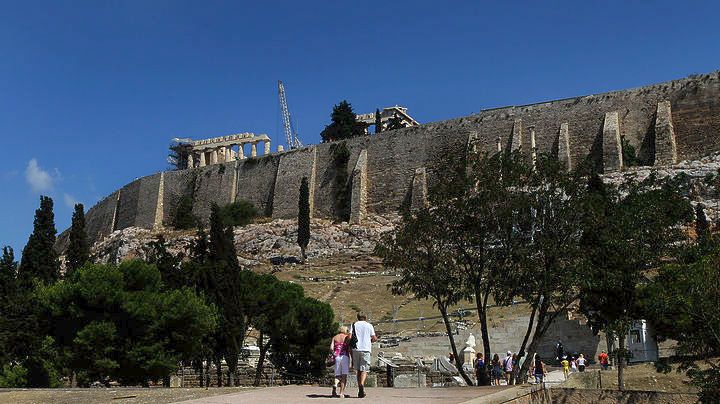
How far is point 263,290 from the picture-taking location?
23.0 metres

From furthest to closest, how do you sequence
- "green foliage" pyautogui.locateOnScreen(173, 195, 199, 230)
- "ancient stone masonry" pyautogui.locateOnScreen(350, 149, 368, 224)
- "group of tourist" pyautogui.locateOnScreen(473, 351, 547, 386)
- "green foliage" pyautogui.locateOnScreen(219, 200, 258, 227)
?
1. "green foliage" pyautogui.locateOnScreen(173, 195, 199, 230)
2. "green foliage" pyautogui.locateOnScreen(219, 200, 258, 227)
3. "ancient stone masonry" pyautogui.locateOnScreen(350, 149, 368, 224)
4. "group of tourist" pyautogui.locateOnScreen(473, 351, 547, 386)

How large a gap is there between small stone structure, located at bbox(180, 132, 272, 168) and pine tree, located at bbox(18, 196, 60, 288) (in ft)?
134

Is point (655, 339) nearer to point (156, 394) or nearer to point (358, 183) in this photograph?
point (156, 394)

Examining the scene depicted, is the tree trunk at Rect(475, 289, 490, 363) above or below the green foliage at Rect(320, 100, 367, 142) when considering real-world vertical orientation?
below

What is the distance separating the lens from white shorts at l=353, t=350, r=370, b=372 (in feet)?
30.7

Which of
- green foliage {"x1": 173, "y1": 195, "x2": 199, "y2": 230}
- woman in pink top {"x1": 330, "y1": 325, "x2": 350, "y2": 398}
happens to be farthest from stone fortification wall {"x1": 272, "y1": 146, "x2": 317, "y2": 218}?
woman in pink top {"x1": 330, "y1": 325, "x2": 350, "y2": 398}

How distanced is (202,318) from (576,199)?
37.3 ft

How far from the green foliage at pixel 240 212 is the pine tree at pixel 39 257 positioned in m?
23.3

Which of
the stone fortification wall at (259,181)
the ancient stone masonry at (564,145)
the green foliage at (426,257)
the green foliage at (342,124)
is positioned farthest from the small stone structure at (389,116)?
→ the green foliage at (426,257)

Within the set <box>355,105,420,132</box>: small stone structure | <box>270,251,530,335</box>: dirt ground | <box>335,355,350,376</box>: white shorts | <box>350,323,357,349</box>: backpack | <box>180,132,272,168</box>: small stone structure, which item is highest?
<box>355,105,420,132</box>: small stone structure

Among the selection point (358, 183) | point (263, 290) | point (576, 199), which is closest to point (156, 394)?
point (576, 199)

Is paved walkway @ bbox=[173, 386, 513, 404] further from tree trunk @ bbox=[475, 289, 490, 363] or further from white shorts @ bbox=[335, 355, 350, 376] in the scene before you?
tree trunk @ bbox=[475, 289, 490, 363]

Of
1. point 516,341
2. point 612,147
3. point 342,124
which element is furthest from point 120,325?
point 342,124

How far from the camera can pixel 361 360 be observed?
938 centimetres
